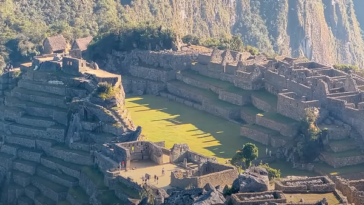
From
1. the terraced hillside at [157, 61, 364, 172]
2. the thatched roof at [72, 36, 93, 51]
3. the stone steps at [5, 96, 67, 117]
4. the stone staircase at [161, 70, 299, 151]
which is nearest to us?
the terraced hillside at [157, 61, 364, 172]

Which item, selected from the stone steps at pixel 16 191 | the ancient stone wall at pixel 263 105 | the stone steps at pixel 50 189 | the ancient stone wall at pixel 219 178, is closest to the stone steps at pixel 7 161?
the stone steps at pixel 16 191

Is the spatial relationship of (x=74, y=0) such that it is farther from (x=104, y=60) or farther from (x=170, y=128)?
(x=170, y=128)

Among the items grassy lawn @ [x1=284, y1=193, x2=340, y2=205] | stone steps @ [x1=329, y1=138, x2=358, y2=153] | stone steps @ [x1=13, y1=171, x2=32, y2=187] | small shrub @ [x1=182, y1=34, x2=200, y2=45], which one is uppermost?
grassy lawn @ [x1=284, y1=193, x2=340, y2=205]

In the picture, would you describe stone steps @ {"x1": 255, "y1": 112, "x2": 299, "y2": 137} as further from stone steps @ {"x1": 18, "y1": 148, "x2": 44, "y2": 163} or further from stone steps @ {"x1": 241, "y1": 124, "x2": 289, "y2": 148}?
stone steps @ {"x1": 18, "y1": 148, "x2": 44, "y2": 163}

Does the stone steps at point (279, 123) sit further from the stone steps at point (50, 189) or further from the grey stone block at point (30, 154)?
the grey stone block at point (30, 154)

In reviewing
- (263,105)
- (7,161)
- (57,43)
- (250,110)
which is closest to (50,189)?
(7,161)

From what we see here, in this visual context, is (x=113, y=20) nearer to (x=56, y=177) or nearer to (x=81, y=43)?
(x=81, y=43)

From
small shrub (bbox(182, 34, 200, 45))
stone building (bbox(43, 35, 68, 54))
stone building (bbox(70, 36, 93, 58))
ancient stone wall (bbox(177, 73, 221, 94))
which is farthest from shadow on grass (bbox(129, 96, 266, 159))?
small shrub (bbox(182, 34, 200, 45))
